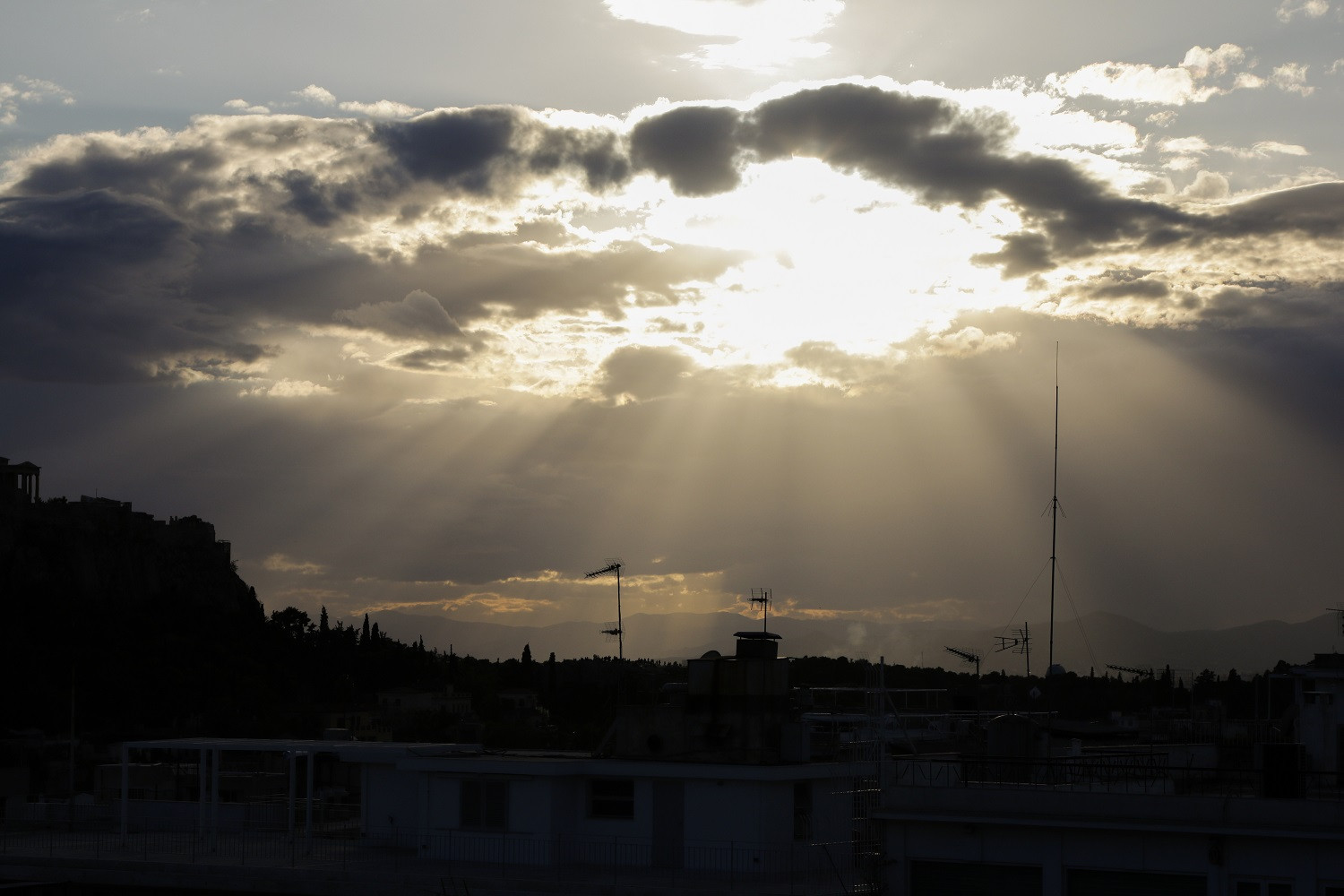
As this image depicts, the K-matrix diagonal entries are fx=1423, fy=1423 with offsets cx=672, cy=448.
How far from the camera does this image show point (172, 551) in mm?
188625

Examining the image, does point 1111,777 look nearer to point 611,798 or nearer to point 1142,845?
point 1142,845

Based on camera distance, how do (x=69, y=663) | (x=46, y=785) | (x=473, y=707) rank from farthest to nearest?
(x=473, y=707) < (x=69, y=663) < (x=46, y=785)

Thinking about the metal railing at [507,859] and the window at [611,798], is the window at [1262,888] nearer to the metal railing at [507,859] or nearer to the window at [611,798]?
the metal railing at [507,859]

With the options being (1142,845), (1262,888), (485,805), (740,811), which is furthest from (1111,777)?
(485,805)

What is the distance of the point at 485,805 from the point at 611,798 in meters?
3.27

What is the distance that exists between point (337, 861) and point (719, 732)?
9.99m

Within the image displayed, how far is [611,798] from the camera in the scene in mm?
35625

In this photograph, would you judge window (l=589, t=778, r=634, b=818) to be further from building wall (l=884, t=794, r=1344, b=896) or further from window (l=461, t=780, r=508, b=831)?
building wall (l=884, t=794, r=1344, b=896)

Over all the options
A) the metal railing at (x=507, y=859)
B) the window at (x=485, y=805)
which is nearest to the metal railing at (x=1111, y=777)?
the metal railing at (x=507, y=859)

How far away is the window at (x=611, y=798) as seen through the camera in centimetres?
3544

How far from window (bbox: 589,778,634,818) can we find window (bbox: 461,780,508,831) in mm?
2206

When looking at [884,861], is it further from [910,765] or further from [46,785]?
[46,785]

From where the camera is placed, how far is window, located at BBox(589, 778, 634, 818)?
116ft

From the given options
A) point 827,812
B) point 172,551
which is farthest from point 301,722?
point 827,812
